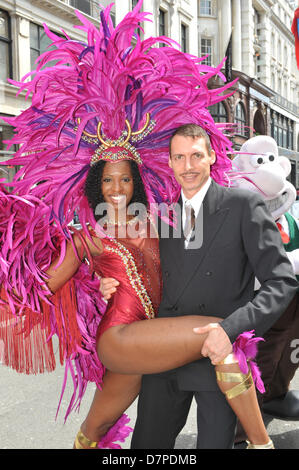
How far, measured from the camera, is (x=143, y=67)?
2.05 m

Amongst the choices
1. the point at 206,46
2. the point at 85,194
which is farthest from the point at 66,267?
the point at 206,46

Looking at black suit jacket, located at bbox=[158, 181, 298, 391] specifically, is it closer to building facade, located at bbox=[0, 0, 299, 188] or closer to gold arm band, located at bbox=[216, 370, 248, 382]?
gold arm band, located at bbox=[216, 370, 248, 382]

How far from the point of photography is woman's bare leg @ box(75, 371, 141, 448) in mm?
2029

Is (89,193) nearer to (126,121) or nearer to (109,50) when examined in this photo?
(126,121)

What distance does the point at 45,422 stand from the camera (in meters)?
3.18

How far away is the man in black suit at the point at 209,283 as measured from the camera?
1.69m

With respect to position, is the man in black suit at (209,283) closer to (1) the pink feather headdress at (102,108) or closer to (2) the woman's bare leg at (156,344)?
(2) the woman's bare leg at (156,344)

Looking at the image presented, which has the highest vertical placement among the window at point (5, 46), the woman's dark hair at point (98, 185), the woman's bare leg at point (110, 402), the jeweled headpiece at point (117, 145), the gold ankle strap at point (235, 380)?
the window at point (5, 46)

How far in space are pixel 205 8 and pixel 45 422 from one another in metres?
26.2

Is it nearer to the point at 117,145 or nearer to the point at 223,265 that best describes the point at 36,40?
the point at 117,145

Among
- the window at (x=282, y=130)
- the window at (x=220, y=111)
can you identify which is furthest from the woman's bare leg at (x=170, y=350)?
the window at (x=282, y=130)

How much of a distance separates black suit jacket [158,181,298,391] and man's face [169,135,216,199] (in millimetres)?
75

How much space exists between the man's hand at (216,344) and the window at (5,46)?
13.1 metres

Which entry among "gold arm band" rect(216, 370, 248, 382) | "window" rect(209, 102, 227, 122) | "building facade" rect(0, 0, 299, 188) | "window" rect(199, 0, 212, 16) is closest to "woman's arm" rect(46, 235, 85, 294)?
"gold arm band" rect(216, 370, 248, 382)
